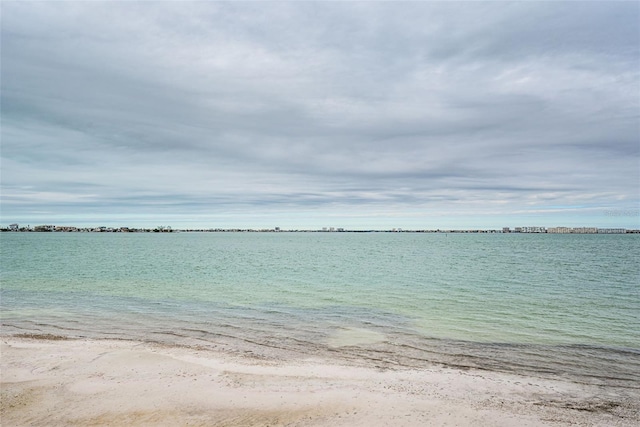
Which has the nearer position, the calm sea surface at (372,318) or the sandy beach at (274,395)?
the sandy beach at (274,395)

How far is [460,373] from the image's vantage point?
1087 cm

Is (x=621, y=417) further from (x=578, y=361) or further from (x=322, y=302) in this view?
(x=322, y=302)

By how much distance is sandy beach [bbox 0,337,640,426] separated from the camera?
797 cm

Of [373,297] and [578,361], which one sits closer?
[578,361]

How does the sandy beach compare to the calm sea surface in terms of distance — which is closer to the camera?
the sandy beach

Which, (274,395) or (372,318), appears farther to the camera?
(372,318)

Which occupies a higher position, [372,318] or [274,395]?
[274,395]

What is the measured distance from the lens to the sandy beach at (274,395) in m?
7.97

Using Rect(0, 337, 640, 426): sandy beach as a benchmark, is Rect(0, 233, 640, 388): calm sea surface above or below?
below

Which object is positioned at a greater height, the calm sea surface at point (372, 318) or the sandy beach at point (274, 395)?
the sandy beach at point (274, 395)

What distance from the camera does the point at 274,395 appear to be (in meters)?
9.04

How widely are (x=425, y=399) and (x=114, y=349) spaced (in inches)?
360

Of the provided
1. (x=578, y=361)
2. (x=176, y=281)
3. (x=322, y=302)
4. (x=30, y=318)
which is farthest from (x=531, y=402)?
(x=176, y=281)

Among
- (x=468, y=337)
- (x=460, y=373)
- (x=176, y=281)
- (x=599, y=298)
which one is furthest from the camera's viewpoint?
(x=176, y=281)
